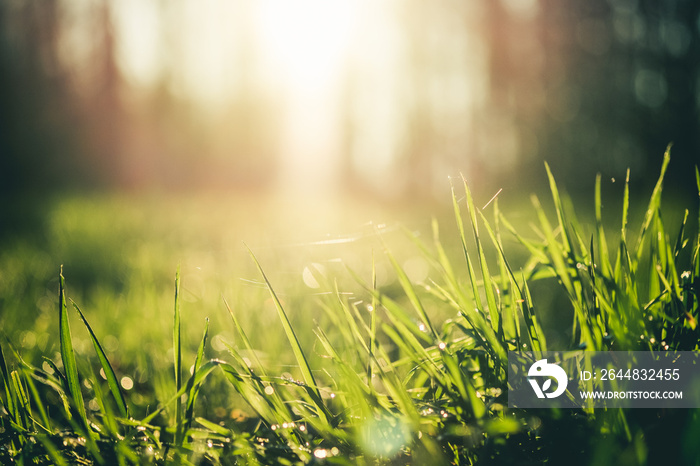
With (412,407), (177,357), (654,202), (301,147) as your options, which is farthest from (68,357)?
(301,147)

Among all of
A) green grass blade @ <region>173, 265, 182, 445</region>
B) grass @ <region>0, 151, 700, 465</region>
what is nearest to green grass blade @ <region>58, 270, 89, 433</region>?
grass @ <region>0, 151, 700, 465</region>

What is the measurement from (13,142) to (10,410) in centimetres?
1594

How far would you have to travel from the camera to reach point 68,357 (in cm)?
56

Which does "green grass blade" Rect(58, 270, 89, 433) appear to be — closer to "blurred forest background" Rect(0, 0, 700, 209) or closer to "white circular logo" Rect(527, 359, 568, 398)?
"white circular logo" Rect(527, 359, 568, 398)

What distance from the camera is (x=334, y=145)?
67.0 ft

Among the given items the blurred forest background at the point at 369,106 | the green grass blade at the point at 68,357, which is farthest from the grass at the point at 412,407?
the blurred forest background at the point at 369,106

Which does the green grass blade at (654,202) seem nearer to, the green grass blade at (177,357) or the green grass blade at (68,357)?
the green grass blade at (177,357)

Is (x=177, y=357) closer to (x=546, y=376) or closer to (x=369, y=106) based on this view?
(x=546, y=376)

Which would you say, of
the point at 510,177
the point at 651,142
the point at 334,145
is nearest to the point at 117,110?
the point at 334,145

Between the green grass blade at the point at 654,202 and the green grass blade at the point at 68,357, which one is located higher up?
the green grass blade at the point at 654,202

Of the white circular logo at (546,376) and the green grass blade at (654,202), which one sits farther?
the green grass blade at (654,202)

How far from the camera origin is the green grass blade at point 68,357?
543mm

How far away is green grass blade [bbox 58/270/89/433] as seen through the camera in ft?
1.78

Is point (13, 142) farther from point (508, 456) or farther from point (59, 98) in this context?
point (508, 456)
